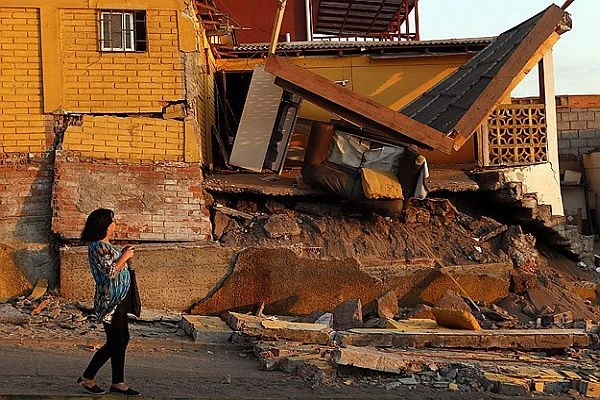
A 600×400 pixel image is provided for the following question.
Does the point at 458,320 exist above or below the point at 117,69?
below

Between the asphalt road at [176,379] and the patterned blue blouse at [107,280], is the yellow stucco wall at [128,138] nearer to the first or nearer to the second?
the asphalt road at [176,379]

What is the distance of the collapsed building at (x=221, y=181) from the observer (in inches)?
445

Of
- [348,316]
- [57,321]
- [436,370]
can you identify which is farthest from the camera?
[348,316]

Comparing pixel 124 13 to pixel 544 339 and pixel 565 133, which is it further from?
pixel 565 133

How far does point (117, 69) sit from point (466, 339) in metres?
6.43

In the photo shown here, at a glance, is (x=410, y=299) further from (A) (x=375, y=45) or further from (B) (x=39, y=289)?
(A) (x=375, y=45)

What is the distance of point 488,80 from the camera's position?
460 inches

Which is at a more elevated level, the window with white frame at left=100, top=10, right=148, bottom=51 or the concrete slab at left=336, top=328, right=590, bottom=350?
the window with white frame at left=100, top=10, right=148, bottom=51

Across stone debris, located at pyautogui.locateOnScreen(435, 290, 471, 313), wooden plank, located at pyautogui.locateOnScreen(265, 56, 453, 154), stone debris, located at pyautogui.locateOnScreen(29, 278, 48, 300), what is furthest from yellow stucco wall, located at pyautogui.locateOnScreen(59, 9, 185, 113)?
stone debris, located at pyautogui.locateOnScreen(435, 290, 471, 313)

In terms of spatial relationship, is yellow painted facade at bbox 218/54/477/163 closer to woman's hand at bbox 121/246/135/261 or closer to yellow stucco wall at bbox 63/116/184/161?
yellow stucco wall at bbox 63/116/184/161

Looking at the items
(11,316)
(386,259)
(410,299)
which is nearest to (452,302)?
(410,299)

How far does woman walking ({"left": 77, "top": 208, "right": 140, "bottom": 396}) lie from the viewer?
604 cm

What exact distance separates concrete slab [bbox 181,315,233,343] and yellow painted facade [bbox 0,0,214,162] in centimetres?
280

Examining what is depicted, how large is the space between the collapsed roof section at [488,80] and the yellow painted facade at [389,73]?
174cm
